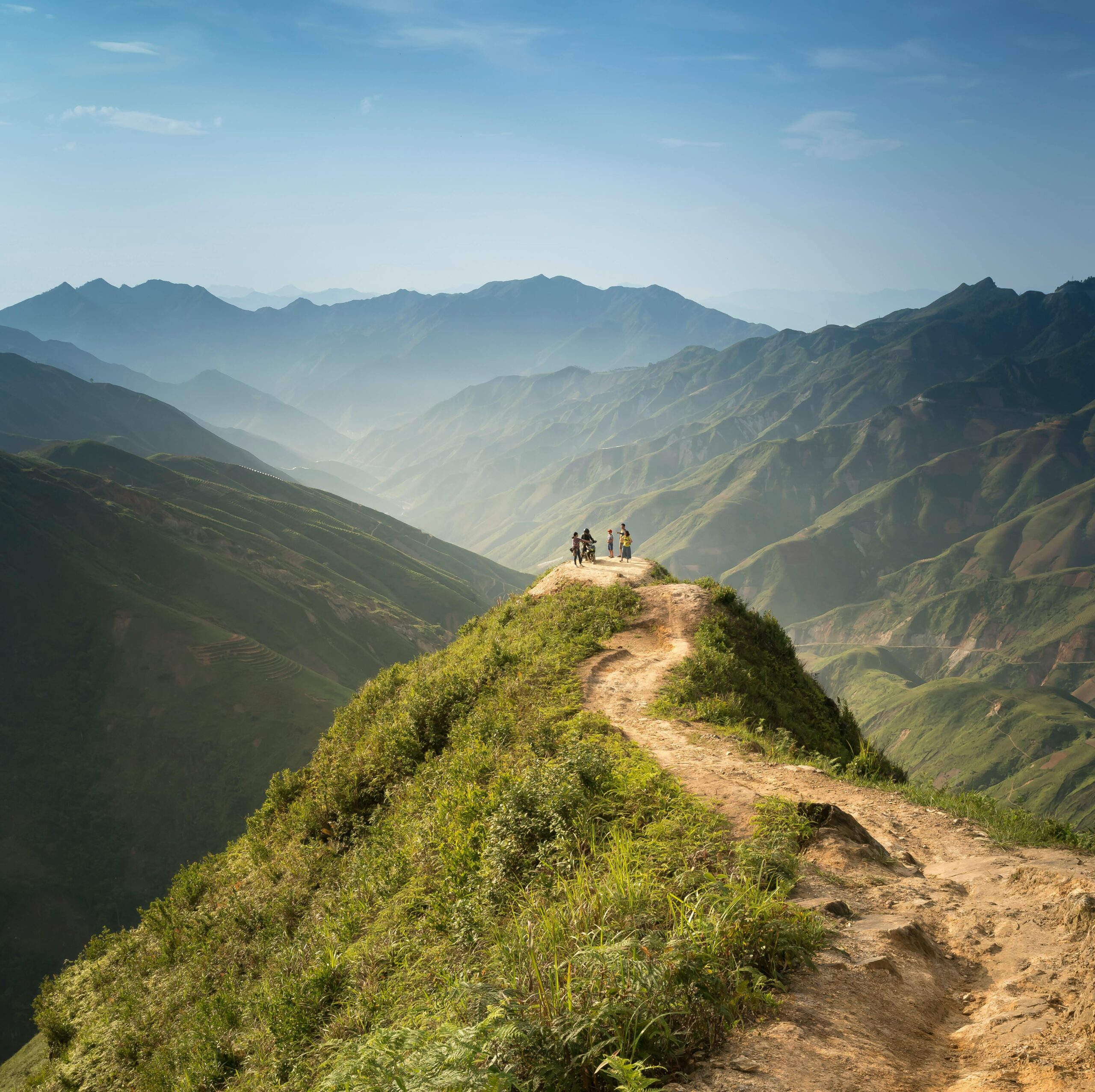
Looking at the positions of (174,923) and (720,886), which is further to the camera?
(174,923)

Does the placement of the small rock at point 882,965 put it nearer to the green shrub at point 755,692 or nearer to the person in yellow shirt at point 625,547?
the green shrub at point 755,692

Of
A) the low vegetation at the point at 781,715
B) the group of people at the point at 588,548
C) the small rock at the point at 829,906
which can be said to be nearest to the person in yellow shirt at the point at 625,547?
the group of people at the point at 588,548

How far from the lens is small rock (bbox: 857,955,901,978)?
6.23 meters

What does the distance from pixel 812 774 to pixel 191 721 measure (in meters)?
92.0

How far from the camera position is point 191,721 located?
288ft

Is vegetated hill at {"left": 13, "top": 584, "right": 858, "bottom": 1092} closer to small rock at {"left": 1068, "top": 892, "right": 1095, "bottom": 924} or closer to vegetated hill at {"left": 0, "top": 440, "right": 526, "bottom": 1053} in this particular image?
small rock at {"left": 1068, "top": 892, "right": 1095, "bottom": 924}

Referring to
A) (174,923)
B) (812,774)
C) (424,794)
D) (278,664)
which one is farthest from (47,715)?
(812,774)

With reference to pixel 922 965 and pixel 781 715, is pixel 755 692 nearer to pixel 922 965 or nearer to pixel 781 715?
pixel 781 715

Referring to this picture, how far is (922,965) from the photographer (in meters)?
6.57

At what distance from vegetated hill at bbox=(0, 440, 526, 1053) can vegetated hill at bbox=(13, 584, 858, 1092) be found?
145 feet

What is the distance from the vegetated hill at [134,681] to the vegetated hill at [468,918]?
4429cm

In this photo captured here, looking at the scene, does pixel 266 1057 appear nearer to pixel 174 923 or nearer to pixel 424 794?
pixel 424 794

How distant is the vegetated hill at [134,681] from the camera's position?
70.1 m

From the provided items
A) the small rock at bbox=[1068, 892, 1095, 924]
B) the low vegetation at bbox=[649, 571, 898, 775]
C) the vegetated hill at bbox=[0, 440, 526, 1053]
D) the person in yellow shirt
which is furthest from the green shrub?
the vegetated hill at bbox=[0, 440, 526, 1053]
